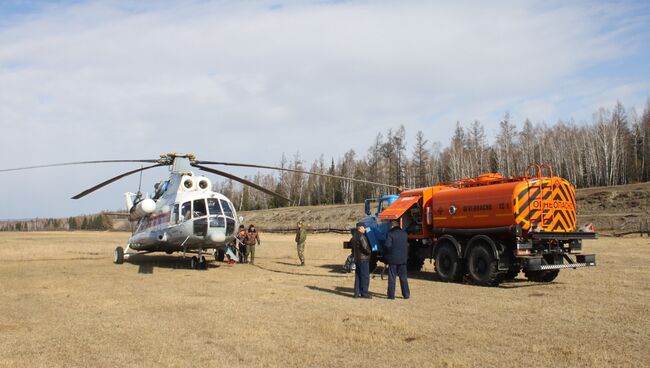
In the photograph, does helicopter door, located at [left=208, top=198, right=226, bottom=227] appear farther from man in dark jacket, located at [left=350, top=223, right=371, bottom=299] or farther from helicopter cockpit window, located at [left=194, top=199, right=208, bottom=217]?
man in dark jacket, located at [left=350, top=223, right=371, bottom=299]

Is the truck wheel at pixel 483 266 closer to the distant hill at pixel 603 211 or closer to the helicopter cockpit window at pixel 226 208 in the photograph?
the helicopter cockpit window at pixel 226 208

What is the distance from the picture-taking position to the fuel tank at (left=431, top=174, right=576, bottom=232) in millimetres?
13062

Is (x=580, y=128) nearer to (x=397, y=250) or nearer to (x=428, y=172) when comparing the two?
(x=428, y=172)

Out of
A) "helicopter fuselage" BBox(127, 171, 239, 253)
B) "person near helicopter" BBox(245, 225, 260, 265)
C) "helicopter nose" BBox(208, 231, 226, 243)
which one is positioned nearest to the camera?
"helicopter nose" BBox(208, 231, 226, 243)

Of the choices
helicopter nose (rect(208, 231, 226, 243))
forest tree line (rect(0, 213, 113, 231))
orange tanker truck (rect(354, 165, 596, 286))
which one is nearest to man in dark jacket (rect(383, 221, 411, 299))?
orange tanker truck (rect(354, 165, 596, 286))

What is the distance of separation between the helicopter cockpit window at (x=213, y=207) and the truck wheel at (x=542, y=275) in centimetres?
1018

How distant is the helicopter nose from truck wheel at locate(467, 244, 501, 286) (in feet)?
27.2

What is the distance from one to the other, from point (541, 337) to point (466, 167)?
62036 mm

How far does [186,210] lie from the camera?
18.1m

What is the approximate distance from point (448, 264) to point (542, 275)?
2635 millimetres

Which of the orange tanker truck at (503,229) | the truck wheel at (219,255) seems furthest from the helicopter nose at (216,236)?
the orange tanker truck at (503,229)

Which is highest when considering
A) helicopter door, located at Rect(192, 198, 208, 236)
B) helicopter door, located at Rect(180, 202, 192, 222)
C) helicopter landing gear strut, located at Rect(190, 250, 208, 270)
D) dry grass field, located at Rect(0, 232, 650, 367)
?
helicopter door, located at Rect(180, 202, 192, 222)

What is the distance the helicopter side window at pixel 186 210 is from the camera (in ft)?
59.0

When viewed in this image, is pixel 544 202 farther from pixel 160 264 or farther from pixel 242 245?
pixel 160 264
